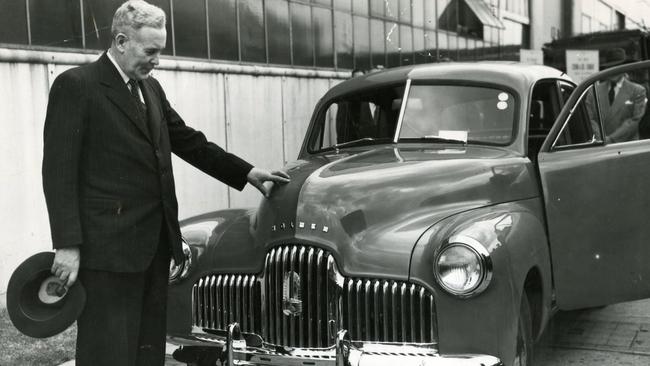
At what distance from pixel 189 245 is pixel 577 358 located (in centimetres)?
259

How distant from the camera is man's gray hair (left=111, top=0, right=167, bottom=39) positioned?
306 cm

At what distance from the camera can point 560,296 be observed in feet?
13.9

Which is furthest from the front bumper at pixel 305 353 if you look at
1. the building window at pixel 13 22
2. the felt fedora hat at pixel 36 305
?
the building window at pixel 13 22

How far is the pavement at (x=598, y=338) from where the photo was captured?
480 centimetres

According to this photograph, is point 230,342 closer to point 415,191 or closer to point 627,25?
point 415,191

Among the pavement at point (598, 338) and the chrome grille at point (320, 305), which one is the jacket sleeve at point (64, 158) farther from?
the pavement at point (598, 338)

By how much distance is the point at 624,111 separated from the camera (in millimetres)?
5145

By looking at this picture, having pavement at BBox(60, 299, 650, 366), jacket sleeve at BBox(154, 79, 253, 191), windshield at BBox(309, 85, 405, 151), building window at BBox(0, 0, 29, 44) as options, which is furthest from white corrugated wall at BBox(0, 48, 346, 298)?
jacket sleeve at BBox(154, 79, 253, 191)

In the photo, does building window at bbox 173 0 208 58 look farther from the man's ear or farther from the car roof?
the man's ear

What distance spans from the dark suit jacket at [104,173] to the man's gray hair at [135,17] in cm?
19

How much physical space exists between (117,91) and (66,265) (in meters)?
0.75

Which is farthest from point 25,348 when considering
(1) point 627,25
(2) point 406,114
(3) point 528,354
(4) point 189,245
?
(1) point 627,25

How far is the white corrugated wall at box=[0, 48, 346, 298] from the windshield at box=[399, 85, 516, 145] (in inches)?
189

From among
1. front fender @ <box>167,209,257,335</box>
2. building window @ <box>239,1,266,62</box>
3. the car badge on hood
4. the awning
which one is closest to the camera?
the car badge on hood
